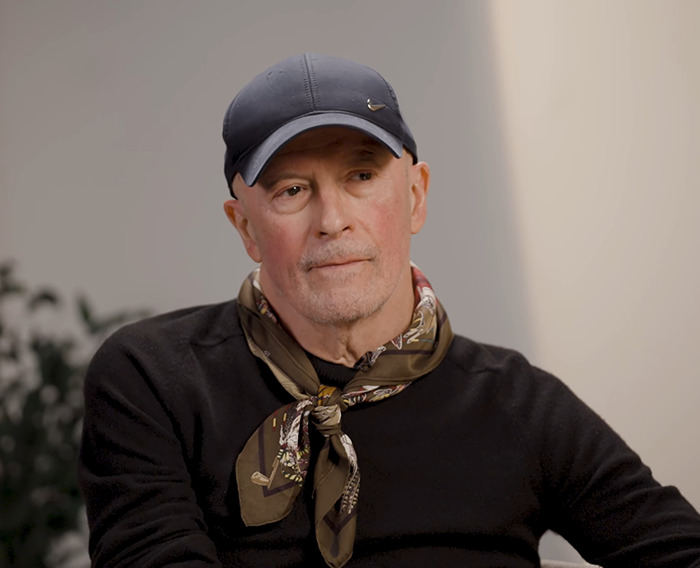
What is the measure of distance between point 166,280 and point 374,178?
5.73 ft

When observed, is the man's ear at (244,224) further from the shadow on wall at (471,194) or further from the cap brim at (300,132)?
the shadow on wall at (471,194)

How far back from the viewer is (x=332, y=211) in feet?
4.48

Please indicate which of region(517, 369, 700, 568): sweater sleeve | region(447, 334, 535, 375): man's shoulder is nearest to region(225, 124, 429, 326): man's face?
region(447, 334, 535, 375): man's shoulder

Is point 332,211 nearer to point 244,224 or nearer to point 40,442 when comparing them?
Result: point 244,224

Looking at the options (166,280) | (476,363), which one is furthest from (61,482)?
(476,363)

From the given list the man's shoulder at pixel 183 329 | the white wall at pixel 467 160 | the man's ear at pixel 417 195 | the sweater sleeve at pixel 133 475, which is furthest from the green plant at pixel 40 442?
the man's ear at pixel 417 195

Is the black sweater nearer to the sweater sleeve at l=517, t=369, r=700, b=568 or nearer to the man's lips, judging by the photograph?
the sweater sleeve at l=517, t=369, r=700, b=568

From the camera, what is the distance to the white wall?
2275 mm

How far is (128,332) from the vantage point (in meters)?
1.52

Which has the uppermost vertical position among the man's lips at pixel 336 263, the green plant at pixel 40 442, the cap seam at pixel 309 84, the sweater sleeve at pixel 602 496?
the cap seam at pixel 309 84

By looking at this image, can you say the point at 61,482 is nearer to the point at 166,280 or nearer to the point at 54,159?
the point at 166,280

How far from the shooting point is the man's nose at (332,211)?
4.48 ft

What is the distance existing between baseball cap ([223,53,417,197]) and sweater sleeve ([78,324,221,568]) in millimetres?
367

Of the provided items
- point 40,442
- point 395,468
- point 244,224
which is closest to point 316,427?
point 395,468
